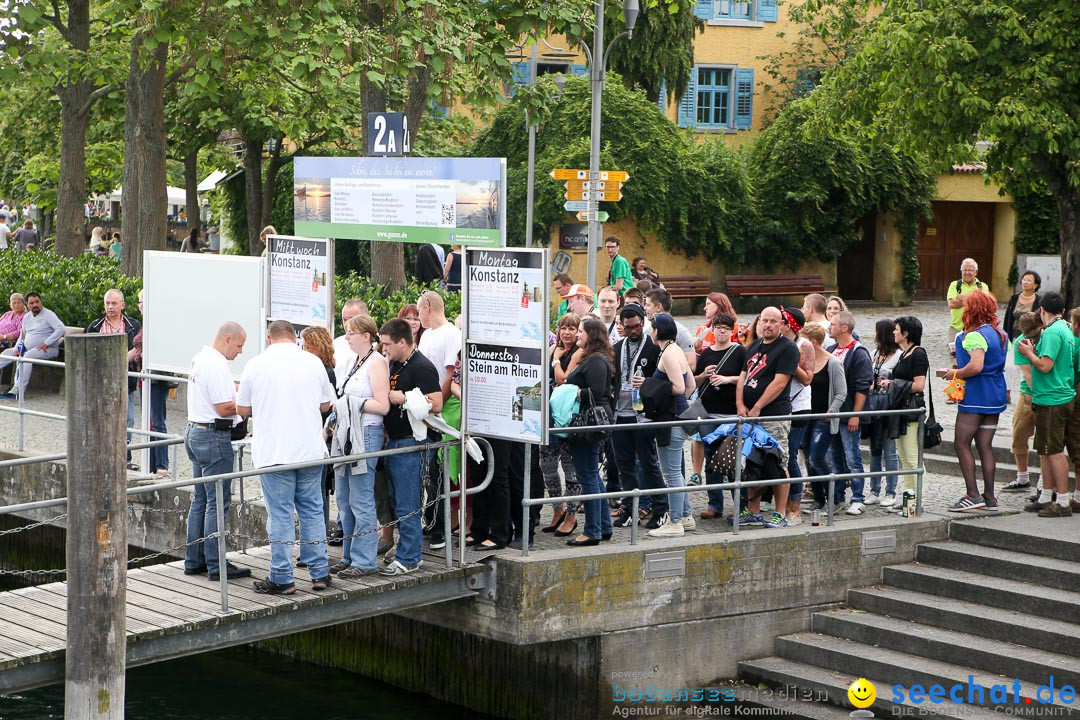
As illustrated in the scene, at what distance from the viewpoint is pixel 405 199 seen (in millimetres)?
9930

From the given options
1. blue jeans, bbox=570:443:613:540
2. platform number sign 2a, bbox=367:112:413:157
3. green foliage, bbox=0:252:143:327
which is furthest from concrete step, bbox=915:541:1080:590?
green foliage, bbox=0:252:143:327

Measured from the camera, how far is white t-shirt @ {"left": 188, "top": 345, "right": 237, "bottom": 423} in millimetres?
9266

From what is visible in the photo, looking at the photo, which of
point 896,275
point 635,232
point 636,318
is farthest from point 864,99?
point 636,318

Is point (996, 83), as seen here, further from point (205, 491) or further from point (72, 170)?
point (205, 491)

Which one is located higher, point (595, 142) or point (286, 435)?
point (595, 142)

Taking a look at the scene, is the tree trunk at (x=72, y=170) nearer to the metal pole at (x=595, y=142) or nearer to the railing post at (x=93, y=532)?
Result: the metal pole at (x=595, y=142)

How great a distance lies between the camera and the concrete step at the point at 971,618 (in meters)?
10.2

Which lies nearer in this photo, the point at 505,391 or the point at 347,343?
the point at 505,391

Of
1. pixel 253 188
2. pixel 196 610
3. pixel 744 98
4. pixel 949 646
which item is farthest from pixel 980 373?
pixel 744 98

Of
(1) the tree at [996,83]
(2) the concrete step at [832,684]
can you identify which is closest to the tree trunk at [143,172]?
(1) the tree at [996,83]

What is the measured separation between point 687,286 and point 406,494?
23.1 m

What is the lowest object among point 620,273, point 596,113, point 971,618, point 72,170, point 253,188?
point 971,618

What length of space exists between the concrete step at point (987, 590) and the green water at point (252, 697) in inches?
138

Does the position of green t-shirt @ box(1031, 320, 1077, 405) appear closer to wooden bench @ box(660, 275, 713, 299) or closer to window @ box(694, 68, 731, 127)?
wooden bench @ box(660, 275, 713, 299)
